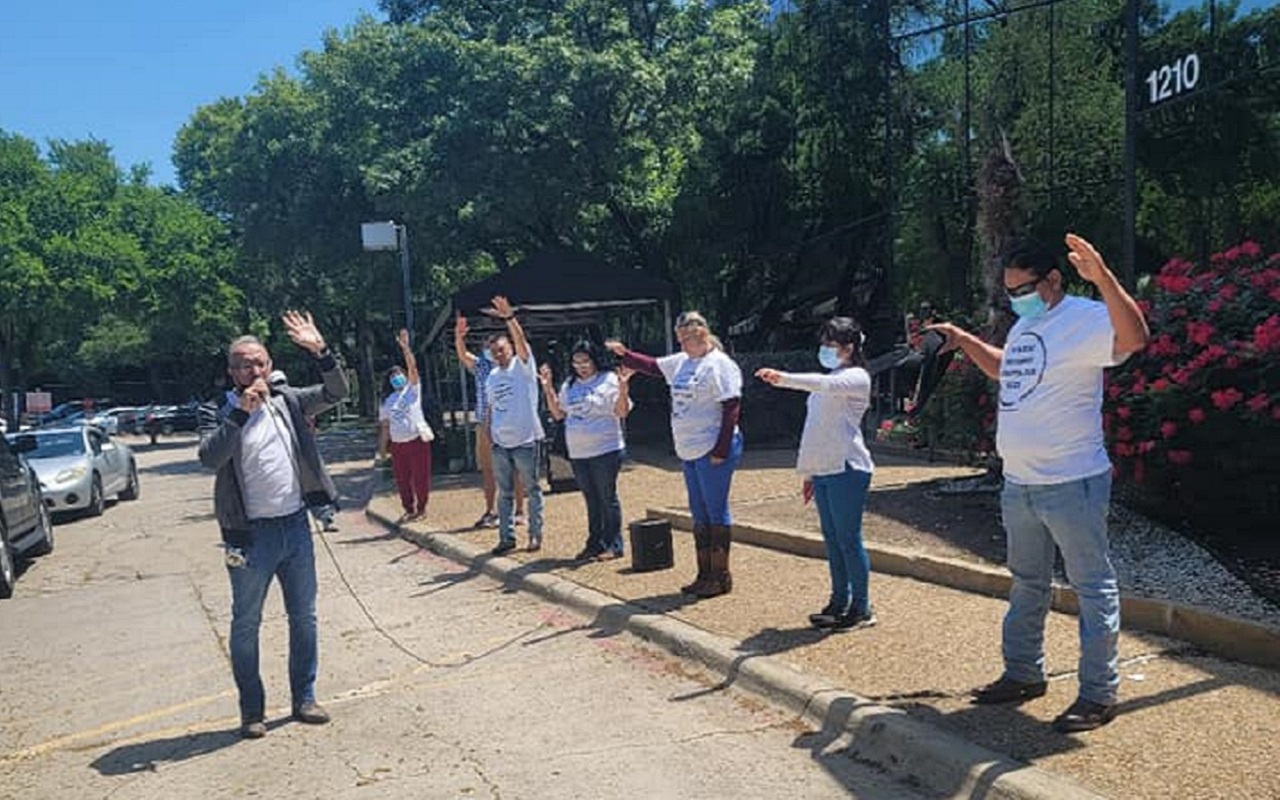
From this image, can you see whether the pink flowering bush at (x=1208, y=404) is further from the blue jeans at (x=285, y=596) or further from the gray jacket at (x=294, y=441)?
the blue jeans at (x=285, y=596)

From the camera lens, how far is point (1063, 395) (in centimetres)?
450

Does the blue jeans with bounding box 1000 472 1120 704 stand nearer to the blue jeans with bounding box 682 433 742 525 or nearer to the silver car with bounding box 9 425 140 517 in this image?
the blue jeans with bounding box 682 433 742 525

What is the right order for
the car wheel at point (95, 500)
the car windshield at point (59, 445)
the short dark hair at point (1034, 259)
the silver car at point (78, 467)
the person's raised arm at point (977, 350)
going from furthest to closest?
the car windshield at point (59, 445), the car wheel at point (95, 500), the silver car at point (78, 467), the person's raised arm at point (977, 350), the short dark hair at point (1034, 259)

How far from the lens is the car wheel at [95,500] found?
16.7 meters

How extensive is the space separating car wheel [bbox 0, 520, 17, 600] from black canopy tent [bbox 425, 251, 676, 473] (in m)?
6.85

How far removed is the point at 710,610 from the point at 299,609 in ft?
8.55

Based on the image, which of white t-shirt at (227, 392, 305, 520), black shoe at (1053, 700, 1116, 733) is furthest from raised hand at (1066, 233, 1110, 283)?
white t-shirt at (227, 392, 305, 520)

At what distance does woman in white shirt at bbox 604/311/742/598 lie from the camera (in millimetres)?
7160

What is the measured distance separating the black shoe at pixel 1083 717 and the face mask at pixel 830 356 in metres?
2.38

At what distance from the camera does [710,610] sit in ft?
23.3

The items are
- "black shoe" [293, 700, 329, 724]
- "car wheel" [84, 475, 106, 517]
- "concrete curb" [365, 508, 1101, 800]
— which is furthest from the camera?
"car wheel" [84, 475, 106, 517]

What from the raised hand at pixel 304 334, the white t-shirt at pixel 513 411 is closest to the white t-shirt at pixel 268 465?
the raised hand at pixel 304 334

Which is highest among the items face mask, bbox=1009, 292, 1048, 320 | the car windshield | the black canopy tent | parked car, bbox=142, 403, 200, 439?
the black canopy tent

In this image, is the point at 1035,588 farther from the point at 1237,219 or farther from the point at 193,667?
the point at 1237,219
